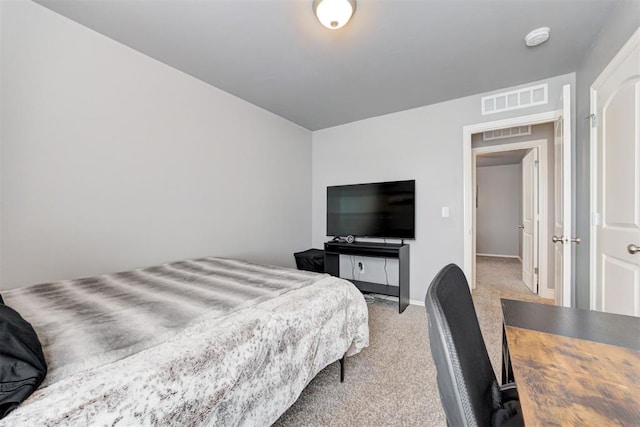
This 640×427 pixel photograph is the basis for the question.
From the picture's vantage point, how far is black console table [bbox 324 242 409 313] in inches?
116

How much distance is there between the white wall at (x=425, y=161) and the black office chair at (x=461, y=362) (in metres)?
2.24

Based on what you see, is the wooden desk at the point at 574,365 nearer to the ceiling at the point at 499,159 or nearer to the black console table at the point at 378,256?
the black console table at the point at 378,256

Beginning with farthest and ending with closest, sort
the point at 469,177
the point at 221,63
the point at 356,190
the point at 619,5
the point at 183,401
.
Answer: the point at 356,190 < the point at 469,177 < the point at 221,63 < the point at 619,5 < the point at 183,401

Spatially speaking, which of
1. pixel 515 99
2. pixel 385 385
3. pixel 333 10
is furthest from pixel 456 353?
pixel 515 99

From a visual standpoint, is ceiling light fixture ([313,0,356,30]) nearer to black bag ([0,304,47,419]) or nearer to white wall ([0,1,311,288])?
white wall ([0,1,311,288])

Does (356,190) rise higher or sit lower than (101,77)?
lower

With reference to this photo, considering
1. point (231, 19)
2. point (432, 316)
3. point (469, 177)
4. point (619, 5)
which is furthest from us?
point (469, 177)

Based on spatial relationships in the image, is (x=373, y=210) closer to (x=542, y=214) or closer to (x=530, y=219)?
(x=542, y=214)

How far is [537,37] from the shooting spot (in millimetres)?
1889

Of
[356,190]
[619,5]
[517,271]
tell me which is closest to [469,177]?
[356,190]

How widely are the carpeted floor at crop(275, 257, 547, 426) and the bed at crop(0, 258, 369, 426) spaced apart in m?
0.27

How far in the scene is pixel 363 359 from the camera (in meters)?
1.97

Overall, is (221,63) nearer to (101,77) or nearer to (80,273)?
(101,77)

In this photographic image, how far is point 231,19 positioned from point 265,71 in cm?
64
